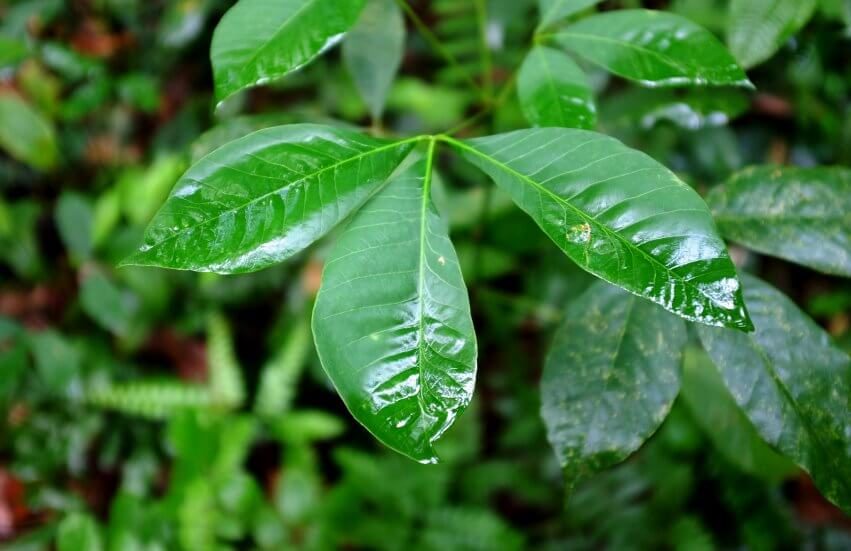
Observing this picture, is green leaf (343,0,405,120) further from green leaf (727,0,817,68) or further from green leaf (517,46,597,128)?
green leaf (727,0,817,68)

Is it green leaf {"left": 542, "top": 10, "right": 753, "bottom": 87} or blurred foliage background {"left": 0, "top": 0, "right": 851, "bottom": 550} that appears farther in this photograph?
blurred foliage background {"left": 0, "top": 0, "right": 851, "bottom": 550}

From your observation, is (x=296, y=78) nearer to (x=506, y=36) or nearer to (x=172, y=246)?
(x=506, y=36)

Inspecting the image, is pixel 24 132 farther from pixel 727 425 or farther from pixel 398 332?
pixel 727 425

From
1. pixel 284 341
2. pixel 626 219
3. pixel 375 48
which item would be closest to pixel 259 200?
pixel 626 219

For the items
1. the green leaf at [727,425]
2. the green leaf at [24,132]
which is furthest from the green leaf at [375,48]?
the green leaf at [24,132]

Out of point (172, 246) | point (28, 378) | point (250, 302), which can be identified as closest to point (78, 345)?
point (28, 378)

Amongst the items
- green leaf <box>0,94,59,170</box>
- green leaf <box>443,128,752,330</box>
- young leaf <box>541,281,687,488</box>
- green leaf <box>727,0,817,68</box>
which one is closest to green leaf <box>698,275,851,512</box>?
young leaf <box>541,281,687,488</box>
